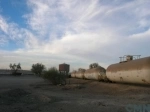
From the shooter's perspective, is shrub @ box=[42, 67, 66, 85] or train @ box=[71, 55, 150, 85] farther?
shrub @ box=[42, 67, 66, 85]

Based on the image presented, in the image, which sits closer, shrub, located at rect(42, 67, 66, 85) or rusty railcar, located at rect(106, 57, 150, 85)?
rusty railcar, located at rect(106, 57, 150, 85)

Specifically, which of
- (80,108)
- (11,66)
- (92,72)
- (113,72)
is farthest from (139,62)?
(11,66)

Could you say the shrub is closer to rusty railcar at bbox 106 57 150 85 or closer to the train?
the train

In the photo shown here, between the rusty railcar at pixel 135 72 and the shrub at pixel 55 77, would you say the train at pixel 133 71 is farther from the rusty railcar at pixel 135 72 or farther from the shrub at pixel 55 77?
the shrub at pixel 55 77

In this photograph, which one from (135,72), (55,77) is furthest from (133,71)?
(55,77)

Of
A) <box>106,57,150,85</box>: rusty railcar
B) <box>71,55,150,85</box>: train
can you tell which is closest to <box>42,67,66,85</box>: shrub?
<box>71,55,150,85</box>: train

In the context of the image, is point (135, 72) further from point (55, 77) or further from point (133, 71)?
point (55, 77)

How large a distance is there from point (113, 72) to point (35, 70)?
82912 millimetres

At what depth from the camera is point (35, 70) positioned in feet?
359

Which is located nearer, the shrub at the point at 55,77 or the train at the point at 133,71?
the train at the point at 133,71

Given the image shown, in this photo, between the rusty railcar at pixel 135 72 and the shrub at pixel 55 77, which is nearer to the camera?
the rusty railcar at pixel 135 72

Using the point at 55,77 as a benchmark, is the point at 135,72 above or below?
below

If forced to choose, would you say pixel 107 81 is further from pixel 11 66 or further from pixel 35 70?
pixel 11 66

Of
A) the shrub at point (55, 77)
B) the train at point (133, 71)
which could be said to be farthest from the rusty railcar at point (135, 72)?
the shrub at point (55, 77)
